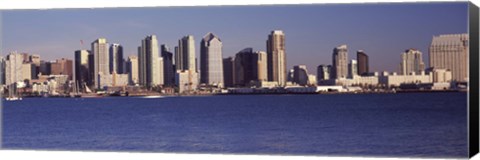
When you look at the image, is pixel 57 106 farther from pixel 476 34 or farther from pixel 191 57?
pixel 476 34

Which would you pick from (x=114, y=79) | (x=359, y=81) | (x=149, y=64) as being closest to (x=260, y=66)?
(x=359, y=81)

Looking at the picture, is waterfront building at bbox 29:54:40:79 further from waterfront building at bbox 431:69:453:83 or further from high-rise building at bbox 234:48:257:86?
waterfront building at bbox 431:69:453:83

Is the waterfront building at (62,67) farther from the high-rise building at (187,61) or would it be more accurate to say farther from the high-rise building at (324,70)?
the high-rise building at (324,70)

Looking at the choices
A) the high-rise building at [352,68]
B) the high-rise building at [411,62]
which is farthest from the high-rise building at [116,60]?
the high-rise building at [411,62]

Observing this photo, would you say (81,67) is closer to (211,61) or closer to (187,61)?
(187,61)

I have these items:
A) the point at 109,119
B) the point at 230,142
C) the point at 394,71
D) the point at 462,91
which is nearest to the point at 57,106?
the point at 109,119
